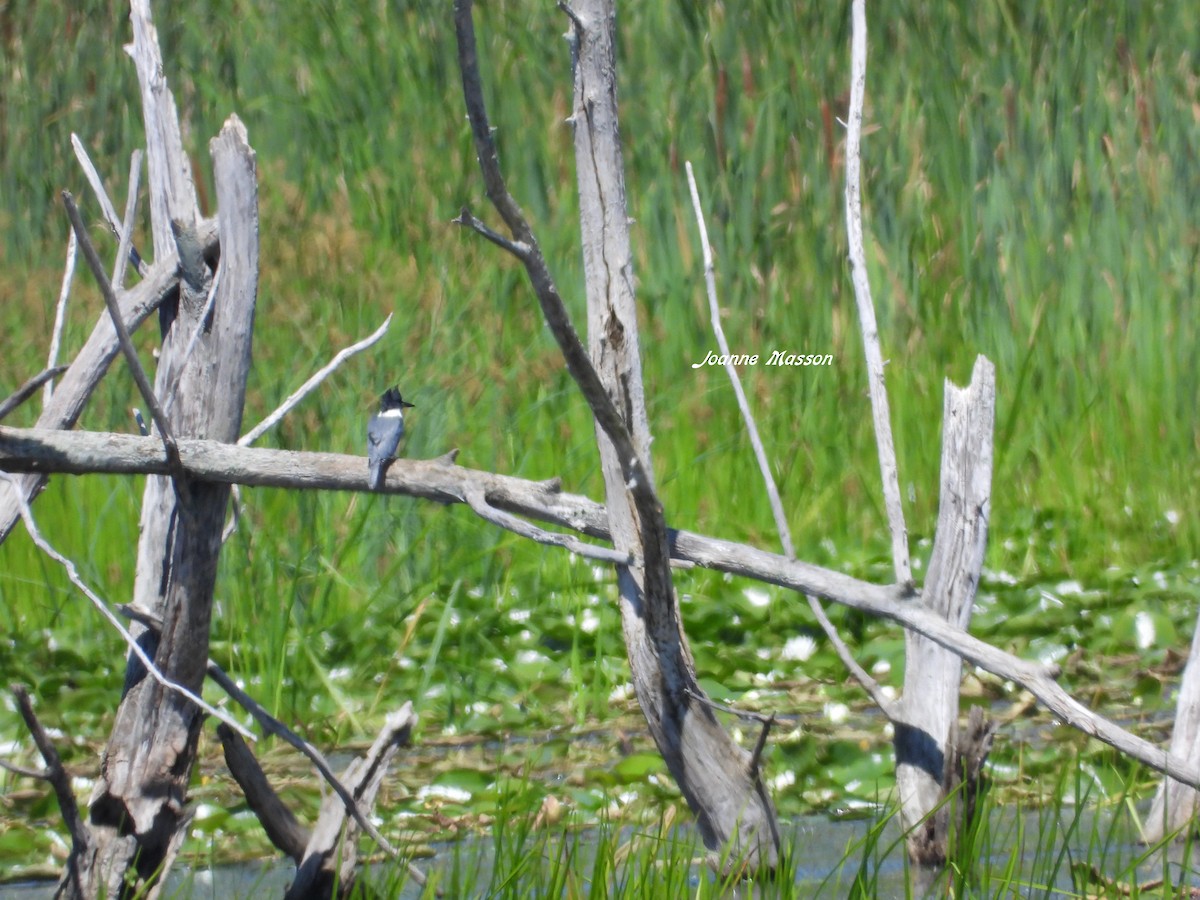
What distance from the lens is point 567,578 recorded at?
4145 mm

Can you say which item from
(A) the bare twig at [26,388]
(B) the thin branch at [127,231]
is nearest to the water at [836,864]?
(A) the bare twig at [26,388]

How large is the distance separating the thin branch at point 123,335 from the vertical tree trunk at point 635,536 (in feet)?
2.26

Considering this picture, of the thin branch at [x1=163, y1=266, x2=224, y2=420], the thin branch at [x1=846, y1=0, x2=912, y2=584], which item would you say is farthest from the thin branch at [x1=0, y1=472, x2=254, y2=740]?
the thin branch at [x1=846, y1=0, x2=912, y2=584]

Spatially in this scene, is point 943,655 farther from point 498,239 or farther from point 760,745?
point 498,239

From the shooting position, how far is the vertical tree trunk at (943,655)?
249 centimetres

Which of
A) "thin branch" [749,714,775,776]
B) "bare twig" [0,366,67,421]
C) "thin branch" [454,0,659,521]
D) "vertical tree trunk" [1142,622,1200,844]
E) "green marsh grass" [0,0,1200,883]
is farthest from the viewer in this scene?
"green marsh grass" [0,0,1200,883]

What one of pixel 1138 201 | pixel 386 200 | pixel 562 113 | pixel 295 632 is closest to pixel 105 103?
pixel 386 200

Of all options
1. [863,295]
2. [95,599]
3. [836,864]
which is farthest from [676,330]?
[95,599]

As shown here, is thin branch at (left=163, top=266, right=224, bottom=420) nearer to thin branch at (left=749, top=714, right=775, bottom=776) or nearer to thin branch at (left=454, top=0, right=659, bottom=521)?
thin branch at (left=454, top=0, right=659, bottom=521)

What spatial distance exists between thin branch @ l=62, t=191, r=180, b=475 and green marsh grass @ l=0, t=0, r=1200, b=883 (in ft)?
4.01

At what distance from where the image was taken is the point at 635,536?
2.21m

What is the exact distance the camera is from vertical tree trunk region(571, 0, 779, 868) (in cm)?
215

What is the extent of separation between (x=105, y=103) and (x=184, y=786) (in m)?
4.96

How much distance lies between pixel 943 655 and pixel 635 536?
683mm
